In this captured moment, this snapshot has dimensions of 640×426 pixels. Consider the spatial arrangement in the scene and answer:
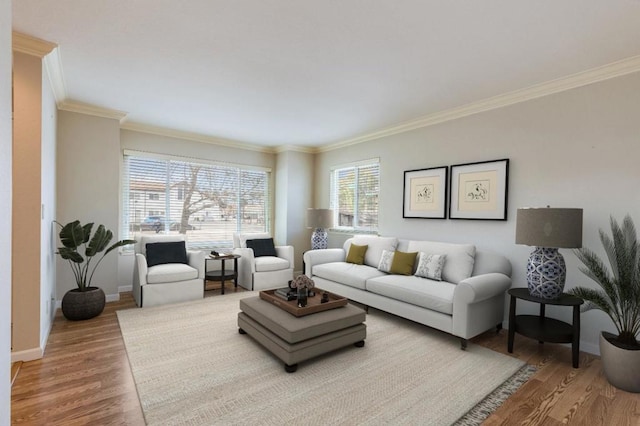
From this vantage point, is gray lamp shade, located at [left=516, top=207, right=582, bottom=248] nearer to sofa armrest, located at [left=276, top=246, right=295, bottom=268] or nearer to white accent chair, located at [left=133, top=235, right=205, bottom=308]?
sofa armrest, located at [left=276, top=246, right=295, bottom=268]

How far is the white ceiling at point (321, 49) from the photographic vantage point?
2117 mm

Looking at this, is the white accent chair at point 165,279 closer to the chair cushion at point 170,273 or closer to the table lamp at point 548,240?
the chair cushion at point 170,273

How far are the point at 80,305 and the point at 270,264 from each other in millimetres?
2517

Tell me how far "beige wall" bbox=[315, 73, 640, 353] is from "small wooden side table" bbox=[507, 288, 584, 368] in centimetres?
33

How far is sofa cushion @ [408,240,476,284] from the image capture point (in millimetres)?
3574

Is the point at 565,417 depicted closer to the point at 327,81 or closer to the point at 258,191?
the point at 327,81

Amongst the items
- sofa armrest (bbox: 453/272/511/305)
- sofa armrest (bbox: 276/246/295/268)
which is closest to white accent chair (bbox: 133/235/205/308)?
sofa armrest (bbox: 276/246/295/268)

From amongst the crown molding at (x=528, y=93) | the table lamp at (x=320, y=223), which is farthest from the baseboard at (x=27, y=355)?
the crown molding at (x=528, y=93)

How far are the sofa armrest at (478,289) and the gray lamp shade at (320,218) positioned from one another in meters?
2.82

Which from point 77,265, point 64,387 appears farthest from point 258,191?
point 64,387

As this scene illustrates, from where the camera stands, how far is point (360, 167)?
5.59 m

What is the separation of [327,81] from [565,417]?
336 centimetres

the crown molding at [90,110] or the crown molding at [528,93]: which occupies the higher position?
the crown molding at [528,93]

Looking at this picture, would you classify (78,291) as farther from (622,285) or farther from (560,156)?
(560,156)
